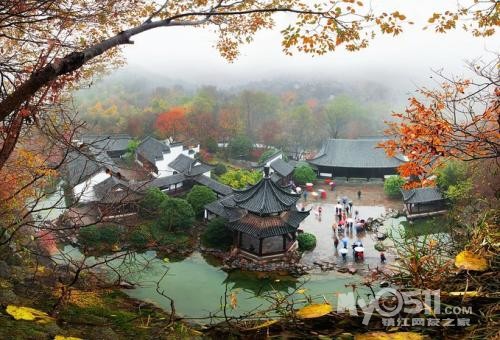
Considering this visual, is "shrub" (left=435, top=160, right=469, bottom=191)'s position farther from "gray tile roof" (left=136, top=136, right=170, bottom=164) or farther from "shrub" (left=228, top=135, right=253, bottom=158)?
"gray tile roof" (left=136, top=136, right=170, bottom=164)

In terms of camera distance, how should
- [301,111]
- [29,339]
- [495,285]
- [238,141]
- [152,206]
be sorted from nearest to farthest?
[495,285]
[29,339]
[152,206]
[238,141]
[301,111]

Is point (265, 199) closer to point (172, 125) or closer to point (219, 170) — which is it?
point (219, 170)

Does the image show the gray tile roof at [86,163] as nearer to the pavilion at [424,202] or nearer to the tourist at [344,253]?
the tourist at [344,253]

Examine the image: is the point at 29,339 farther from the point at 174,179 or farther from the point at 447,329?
the point at 174,179

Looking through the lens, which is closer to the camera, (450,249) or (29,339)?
(29,339)

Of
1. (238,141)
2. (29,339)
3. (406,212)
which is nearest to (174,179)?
(238,141)

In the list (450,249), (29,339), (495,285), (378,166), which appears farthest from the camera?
(378,166)
